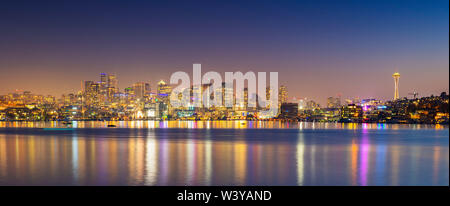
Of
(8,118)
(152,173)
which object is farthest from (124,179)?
(8,118)
